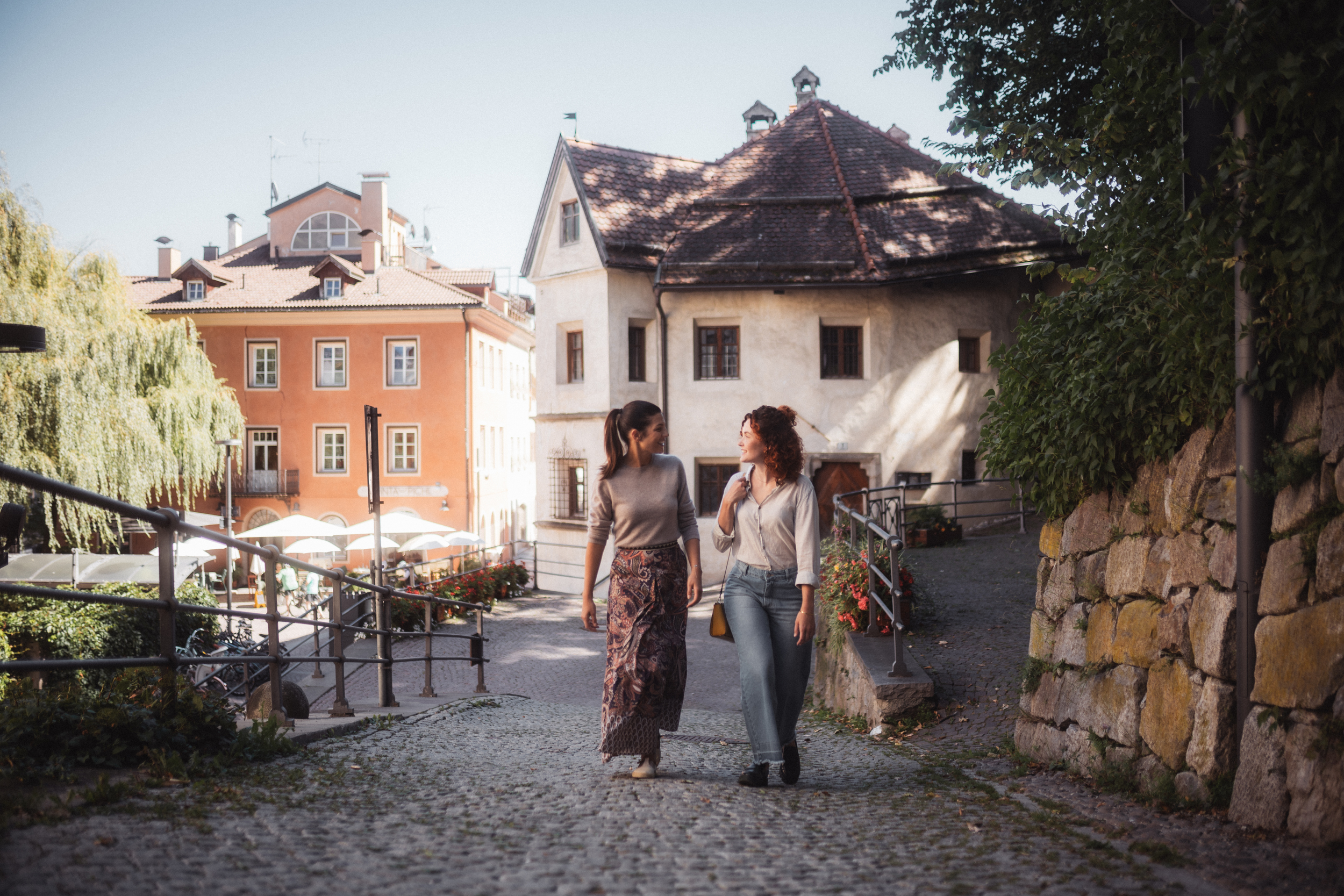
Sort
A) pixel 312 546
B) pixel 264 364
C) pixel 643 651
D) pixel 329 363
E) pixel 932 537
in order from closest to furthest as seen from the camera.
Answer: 1. pixel 643 651
2. pixel 932 537
3. pixel 312 546
4. pixel 329 363
5. pixel 264 364

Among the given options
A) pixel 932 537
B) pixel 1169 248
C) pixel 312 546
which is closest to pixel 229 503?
pixel 312 546

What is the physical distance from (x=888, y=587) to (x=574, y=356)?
20.4 metres

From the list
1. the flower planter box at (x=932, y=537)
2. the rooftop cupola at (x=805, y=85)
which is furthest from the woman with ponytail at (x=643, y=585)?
the rooftop cupola at (x=805, y=85)

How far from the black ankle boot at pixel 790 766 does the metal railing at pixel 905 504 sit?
7.65 m

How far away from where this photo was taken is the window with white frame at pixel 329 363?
141ft

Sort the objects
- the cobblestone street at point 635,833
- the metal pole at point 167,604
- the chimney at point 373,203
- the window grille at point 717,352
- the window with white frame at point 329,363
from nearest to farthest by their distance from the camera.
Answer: the cobblestone street at point 635,833 → the metal pole at point 167,604 → the window grille at point 717,352 → the window with white frame at point 329,363 → the chimney at point 373,203

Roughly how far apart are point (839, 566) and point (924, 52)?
5798mm

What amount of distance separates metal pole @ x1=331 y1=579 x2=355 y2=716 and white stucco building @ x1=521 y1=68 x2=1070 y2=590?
1886 cm

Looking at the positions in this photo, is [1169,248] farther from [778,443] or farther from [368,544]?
[368,544]

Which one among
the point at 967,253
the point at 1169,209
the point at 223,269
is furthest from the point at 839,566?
the point at 223,269

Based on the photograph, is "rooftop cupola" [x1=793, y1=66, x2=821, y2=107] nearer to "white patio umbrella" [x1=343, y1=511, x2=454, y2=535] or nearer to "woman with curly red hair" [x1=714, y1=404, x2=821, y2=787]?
"white patio umbrella" [x1=343, y1=511, x2=454, y2=535]

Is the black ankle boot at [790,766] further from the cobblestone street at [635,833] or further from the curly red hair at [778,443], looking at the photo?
the curly red hair at [778,443]

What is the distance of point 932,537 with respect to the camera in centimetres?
1953

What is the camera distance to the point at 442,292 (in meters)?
42.6
